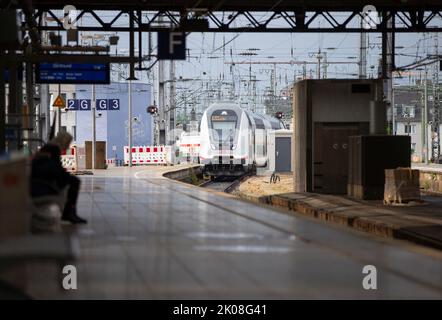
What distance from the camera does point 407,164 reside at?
22172 mm

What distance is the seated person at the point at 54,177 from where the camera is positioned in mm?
10023

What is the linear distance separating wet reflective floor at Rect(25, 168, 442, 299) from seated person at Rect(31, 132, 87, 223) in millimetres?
418

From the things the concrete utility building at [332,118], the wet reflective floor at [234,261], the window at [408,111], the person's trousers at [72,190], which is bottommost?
the wet reflective floor at [234,261]

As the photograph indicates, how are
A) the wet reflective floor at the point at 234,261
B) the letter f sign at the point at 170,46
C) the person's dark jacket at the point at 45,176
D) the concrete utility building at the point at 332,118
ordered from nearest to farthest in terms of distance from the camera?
the wet reflective floor at the point at 234,261 → the person's dark jacket at the point at 45,176 → the letter f sign at the point at 170,46 → the concrete utility building at the point at 332,118

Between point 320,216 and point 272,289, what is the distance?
1243 centimetres

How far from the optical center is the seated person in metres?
10.0

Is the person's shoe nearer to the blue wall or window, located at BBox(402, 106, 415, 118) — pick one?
the blue wall

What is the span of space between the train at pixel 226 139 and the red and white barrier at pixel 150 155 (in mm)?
9311

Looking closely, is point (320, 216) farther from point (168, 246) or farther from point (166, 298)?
point (166, 298)

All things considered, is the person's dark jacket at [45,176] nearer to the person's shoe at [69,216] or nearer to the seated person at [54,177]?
the seated person at [54,177]

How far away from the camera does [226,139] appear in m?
41.9

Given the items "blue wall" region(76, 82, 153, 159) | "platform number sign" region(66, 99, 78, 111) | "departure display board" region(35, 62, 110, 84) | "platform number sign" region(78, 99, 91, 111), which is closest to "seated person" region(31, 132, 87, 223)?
"departure display board" region(35, 62, 110, 84)

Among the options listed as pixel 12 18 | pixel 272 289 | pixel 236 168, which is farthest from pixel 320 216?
pixel 236 168

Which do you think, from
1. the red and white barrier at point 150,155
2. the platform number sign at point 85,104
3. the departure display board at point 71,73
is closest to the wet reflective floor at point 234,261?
the departure display board at point 71,73
